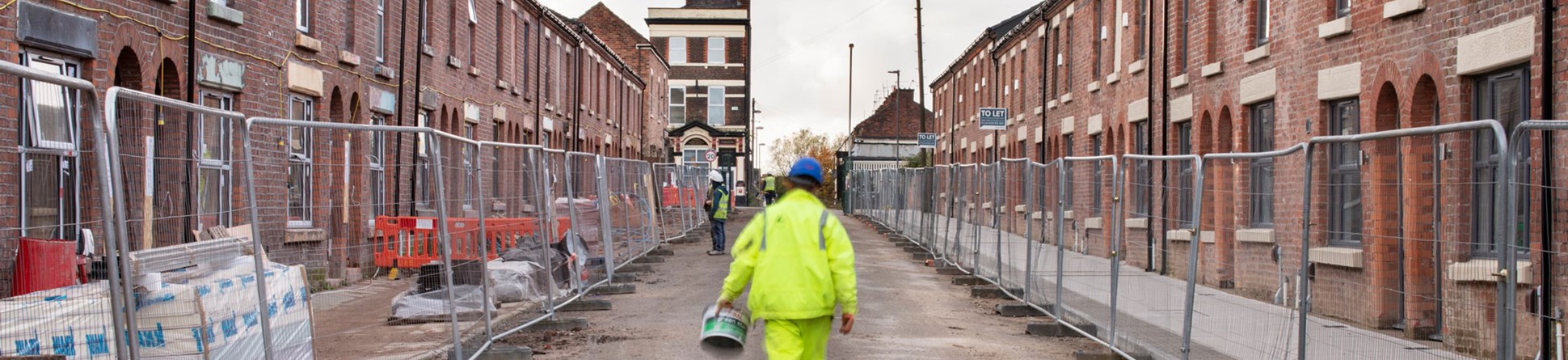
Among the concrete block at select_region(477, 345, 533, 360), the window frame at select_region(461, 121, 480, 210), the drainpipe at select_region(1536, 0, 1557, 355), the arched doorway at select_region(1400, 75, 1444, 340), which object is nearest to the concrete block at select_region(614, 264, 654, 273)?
the window frame at select_region(461, 121, 480, 210)

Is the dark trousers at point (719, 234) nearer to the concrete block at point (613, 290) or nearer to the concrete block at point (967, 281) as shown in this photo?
the concrete block at point (967, 281)

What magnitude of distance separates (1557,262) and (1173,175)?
15.0 ft

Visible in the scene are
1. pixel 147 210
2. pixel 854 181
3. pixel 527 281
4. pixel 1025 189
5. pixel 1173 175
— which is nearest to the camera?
pixel 147 210

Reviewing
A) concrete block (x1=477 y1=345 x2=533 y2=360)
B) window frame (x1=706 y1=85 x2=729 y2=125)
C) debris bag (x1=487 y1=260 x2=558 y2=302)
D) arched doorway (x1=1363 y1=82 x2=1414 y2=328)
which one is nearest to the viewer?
arched doorway (x1=1363 y1=82 x2=1414 y2=328)

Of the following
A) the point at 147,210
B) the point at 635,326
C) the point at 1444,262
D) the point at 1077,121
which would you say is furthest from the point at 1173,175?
the point at 1077,121

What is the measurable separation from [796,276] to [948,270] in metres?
14.1

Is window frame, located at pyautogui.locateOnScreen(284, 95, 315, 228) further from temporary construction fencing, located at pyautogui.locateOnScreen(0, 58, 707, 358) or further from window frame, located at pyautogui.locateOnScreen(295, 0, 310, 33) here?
window frame, located at pyautogui.locateOnScreen(295, 0, 310, 33)

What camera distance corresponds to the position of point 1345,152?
7.29 meters

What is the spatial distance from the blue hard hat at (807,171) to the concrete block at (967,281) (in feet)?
35.9

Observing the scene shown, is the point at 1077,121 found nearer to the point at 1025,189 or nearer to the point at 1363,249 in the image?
the point at 1025,189

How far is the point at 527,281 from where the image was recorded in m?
12.8

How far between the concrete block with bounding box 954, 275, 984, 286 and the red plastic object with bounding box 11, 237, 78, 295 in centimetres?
1343

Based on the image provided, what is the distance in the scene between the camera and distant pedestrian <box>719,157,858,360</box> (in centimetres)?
665

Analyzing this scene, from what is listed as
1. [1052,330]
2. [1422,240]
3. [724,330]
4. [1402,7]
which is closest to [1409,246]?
[1422,240]
